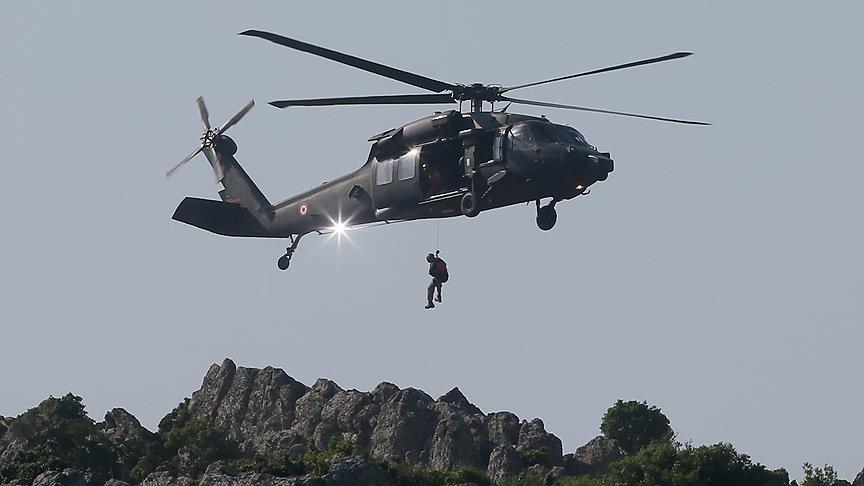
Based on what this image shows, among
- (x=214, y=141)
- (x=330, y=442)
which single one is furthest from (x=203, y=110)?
(x=330, y=442)

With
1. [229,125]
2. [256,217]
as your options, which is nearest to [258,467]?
[256,217]

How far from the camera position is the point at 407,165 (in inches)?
2512

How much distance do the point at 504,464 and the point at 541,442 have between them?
6021mm

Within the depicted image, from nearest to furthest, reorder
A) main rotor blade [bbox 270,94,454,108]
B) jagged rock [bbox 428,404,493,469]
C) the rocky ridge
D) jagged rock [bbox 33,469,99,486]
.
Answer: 1. main rotor blade [bbox 270,94,454,108]
2. jagged rock [bbox 33,469,99,486]
3. jagged rock [bbox 428,404,493,469]
4. the rocky ridge

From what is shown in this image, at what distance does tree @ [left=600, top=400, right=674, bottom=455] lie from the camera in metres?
113

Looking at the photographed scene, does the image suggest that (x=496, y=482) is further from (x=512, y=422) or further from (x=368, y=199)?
(x=368, y=199)

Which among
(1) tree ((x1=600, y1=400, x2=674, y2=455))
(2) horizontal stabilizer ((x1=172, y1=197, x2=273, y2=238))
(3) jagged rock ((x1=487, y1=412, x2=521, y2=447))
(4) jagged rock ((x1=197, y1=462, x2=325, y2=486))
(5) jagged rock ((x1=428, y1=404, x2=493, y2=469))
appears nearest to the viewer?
(4) jagged rock ((x1=197, y1=462, x2=325, y2=486))

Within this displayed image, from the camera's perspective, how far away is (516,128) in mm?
61156

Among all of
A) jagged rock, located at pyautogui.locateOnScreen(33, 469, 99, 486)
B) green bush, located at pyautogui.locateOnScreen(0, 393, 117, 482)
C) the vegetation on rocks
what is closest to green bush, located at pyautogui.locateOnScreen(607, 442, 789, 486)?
the vegetation on rocks

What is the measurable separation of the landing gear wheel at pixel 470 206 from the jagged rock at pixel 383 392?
1600 inches

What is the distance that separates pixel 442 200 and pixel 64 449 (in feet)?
131

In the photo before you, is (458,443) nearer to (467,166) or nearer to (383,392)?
(383,392)

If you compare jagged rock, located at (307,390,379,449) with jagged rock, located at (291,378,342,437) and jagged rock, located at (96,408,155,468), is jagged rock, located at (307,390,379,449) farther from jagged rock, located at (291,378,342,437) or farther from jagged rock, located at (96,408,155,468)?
jagged rock, located at (96,408,155,468)

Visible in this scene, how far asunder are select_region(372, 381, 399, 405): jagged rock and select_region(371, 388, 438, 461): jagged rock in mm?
999
